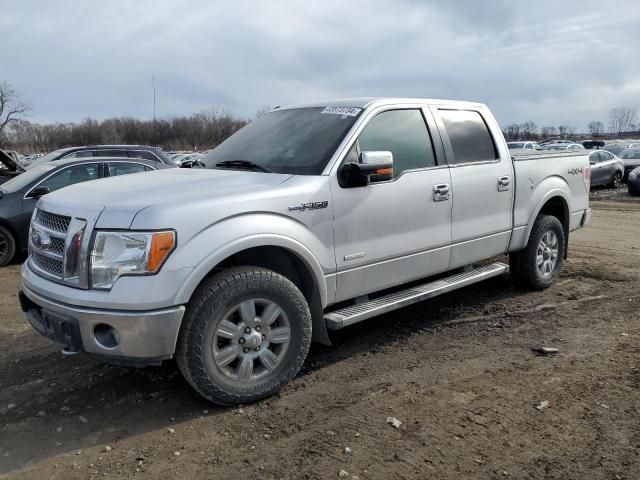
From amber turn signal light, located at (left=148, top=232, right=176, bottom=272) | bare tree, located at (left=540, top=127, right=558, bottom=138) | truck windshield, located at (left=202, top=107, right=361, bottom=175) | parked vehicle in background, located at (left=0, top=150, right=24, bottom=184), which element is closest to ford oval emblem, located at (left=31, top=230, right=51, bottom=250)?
amber turn signal light, located at (left=148, top=232, right=176, bottom=272)

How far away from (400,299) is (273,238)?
4.37 ft

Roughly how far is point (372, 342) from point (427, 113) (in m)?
2.03

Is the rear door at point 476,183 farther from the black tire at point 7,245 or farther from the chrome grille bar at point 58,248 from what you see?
the black tire at point 7,245

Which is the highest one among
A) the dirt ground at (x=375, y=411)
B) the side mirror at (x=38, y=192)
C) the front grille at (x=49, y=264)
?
the side mirror at (x=38, y=192)

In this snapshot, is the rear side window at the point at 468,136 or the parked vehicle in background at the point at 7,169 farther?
the parked vehicle in background at the point at 7,169

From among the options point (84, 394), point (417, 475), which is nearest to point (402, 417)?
point (417, 475)

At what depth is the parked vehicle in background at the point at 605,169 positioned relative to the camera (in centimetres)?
2065

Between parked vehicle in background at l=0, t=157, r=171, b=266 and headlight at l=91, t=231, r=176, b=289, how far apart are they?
5679 mm

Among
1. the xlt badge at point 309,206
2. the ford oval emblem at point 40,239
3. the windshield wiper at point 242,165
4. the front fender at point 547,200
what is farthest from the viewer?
the front fender at point 547,200

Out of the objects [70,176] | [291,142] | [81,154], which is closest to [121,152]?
[81,154]

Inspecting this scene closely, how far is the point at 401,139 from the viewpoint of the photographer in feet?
14.9

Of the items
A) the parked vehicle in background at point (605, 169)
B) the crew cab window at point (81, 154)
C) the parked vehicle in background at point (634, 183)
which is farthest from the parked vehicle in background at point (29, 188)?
the parked vehicle in background at point (605, 169)

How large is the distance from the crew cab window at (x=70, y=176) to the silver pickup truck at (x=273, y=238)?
489cm

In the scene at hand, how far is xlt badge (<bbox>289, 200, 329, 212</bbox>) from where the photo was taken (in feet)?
12.0
